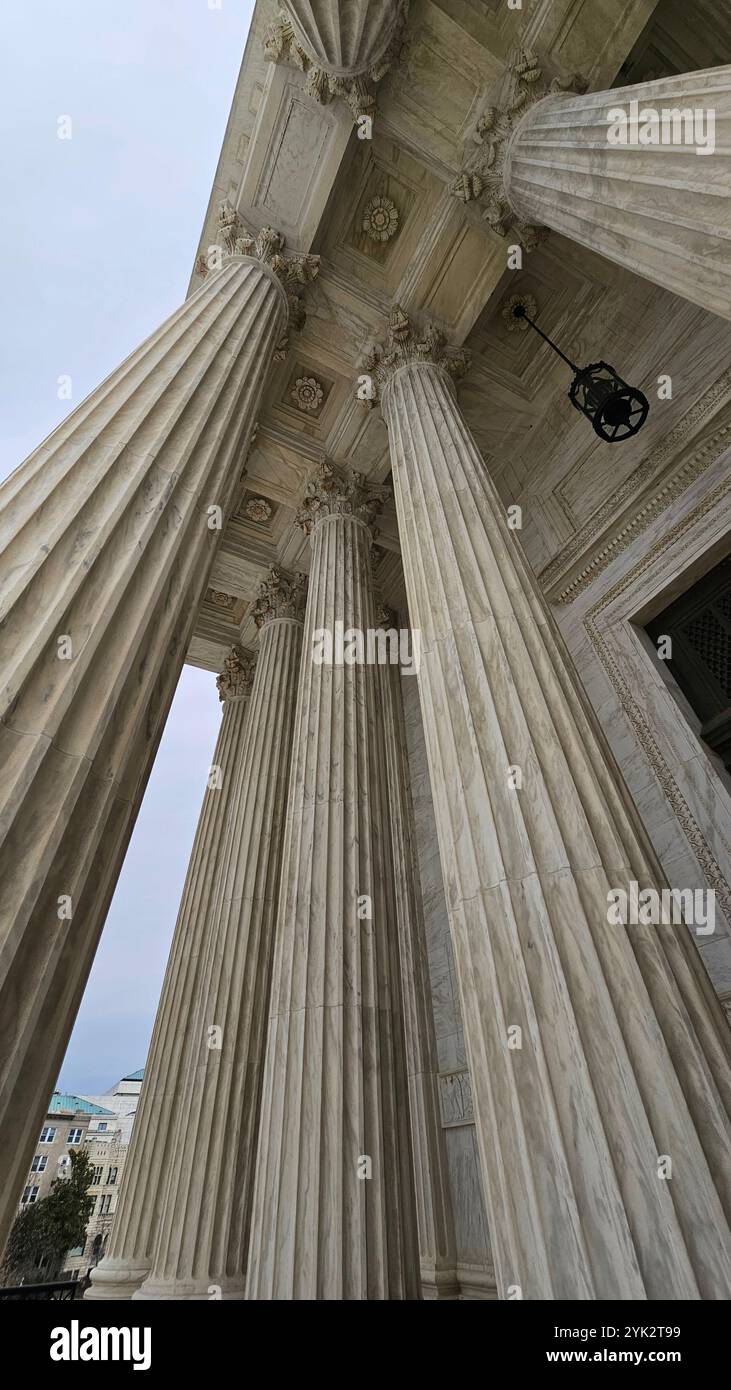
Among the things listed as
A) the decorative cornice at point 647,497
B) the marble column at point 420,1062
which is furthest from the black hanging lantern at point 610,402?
the marble column at point 420,1062

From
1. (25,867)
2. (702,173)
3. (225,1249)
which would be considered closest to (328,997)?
(225,1249)

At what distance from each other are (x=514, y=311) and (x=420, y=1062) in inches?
414

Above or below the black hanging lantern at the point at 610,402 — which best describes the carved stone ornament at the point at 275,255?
above

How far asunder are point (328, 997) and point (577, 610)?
582cm

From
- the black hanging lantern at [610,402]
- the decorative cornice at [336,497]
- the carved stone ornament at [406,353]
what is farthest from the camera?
the decorative cornice at [336,497]

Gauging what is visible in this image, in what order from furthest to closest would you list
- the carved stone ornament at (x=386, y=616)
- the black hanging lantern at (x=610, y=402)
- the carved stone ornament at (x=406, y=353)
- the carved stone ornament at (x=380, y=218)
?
the carved stone ornament at (x=386, y=616)
the carved stone ornament at (x=380, y=218)
the carved stone ornament at (x=406, y=353)
the black hanging lantern at (x=610, y=402)

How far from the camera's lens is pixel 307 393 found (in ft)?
35.4

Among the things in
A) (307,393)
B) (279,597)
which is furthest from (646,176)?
(279,597)

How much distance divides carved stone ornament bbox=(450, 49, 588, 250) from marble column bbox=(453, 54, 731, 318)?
51cm

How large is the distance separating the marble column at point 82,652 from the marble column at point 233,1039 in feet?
16.9

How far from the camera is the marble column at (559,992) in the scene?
Result: 2539 mm

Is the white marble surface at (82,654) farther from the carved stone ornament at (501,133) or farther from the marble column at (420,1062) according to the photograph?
the carved stone ornament at (501,133)

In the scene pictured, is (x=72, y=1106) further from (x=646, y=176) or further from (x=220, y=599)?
(x=646, y=176)

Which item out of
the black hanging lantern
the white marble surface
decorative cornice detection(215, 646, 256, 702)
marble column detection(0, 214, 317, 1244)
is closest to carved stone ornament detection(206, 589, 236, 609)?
decorative cornice detection(215, 646, 256, 702)
